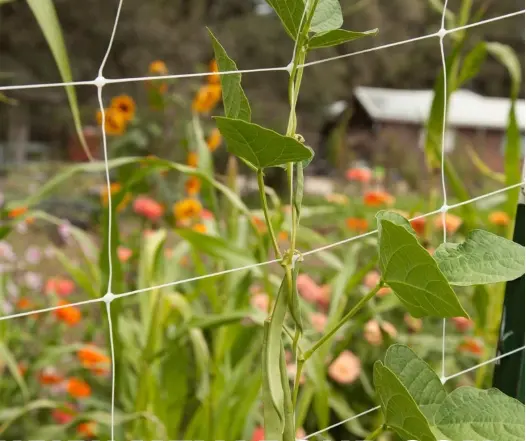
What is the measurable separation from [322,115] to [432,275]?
12.7ft

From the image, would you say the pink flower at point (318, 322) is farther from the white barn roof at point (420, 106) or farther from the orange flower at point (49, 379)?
the white barn roof at point (420, 106)

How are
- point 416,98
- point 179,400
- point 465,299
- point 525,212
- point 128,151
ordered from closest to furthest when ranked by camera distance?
point 525,212
point 179,400
point 465,299
point 128,151
point 416,98

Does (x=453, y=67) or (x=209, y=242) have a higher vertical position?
(x=453, y=67)

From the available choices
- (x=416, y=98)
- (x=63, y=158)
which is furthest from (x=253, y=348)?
(x=416, y=98)

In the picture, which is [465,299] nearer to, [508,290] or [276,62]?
[508,290]

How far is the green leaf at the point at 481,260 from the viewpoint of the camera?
0.21 m

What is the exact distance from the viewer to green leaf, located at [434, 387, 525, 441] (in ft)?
0.73

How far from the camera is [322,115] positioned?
4.01 m

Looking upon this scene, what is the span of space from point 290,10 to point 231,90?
0.11 ft

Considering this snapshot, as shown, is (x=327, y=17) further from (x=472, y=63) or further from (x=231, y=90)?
(x=472, y=63)

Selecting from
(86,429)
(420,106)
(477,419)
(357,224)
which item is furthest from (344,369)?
(420,106)

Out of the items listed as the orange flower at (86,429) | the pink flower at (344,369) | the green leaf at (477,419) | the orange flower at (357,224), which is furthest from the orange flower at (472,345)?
the green leaf at (477,419)

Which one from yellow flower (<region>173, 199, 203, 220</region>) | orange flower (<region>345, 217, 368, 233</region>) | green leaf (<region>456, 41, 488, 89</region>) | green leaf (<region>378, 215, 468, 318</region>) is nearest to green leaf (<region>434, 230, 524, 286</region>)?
green leaf (<region>378, 215, 468, 318</region>)

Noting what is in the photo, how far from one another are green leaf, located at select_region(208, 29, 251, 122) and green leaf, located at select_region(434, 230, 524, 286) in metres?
0.08
